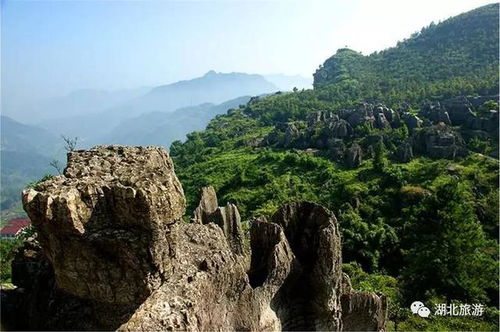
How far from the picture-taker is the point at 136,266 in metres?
5.64

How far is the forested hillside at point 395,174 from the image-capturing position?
79.0ft

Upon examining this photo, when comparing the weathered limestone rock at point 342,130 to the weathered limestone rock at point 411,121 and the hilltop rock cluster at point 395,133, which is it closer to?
the hilltop rock cluster at point 395,133

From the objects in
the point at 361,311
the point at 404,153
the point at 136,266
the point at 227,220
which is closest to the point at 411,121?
the point at 404,153

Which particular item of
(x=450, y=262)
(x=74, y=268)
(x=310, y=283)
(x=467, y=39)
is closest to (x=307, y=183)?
(x=450, y=262)

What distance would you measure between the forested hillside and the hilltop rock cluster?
17 centimetres

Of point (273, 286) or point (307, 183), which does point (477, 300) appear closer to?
point (273, 286)

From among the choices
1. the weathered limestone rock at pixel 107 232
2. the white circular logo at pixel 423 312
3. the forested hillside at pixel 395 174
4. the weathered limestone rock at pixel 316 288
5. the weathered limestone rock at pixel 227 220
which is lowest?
the white circular logo at pixel 423 312

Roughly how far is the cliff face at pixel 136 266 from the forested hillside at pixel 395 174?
1397 centimetres

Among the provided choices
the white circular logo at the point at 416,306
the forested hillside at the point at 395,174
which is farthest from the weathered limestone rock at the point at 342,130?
the white circular logo at the point at 416,306

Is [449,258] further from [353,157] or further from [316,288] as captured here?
[353,157]

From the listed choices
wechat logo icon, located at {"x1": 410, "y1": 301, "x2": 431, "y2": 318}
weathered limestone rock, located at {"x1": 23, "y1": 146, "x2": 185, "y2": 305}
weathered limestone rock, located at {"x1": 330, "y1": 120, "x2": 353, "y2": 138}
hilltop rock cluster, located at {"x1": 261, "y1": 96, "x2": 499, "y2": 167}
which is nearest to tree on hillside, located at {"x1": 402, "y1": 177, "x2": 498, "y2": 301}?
wechat logo icon, located at {"x1": 410, "y1": 301, "x2": 431, "y2": 318}

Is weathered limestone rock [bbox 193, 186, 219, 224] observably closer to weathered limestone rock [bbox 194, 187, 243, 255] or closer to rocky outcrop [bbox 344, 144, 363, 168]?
weathered limestone rock [bbox 194, 187, 243, 255]

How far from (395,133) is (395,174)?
45.0 feet

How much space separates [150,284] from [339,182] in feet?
140
